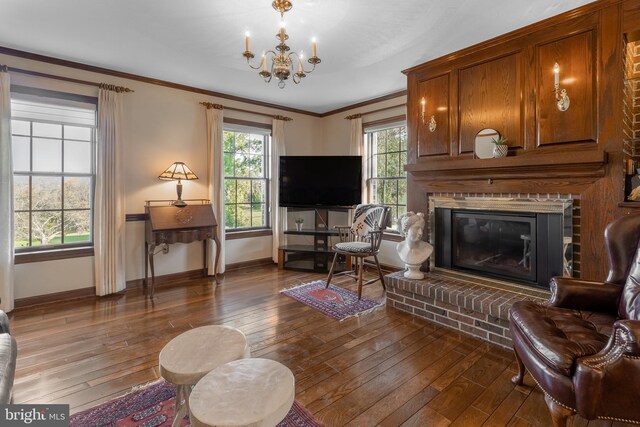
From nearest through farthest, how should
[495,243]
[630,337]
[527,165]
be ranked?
[630,337] < [527,165] < [495,243]

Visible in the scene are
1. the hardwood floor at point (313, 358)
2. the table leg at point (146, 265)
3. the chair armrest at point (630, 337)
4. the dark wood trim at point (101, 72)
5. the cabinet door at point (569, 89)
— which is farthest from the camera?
the table leg at point (146, 265)

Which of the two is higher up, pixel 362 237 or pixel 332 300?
pixel 362 237

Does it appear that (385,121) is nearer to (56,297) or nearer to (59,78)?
(59,78)

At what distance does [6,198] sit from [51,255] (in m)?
0.71

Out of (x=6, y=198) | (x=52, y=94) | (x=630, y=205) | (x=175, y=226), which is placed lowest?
(x=175, y=226)

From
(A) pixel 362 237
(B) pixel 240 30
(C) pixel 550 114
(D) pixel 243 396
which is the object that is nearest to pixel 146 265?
(A) pixel 362 237

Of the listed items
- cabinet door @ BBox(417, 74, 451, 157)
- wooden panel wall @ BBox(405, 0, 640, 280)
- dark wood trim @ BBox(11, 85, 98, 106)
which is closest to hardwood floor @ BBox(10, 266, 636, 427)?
wooden panel wall @ BBox(405, 0, 640, 280)

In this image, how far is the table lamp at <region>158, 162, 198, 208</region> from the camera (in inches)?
152

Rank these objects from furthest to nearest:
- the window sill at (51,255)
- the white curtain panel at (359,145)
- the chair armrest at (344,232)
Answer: the white curtain panel at (359,145)
the chair armrest at (344,232)
the window sill at (51,255)

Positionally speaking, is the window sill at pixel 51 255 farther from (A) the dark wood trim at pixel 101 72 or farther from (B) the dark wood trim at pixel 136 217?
(A) the dark wood trim at pixel 101 72

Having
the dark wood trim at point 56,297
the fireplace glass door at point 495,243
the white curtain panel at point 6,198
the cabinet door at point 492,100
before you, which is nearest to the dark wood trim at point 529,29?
the cabinet door at point 492,100

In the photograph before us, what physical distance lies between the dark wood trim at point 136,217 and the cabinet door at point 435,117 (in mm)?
3472

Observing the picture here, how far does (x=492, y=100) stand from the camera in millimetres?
2924

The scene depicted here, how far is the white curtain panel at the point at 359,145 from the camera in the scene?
4.96 metres
